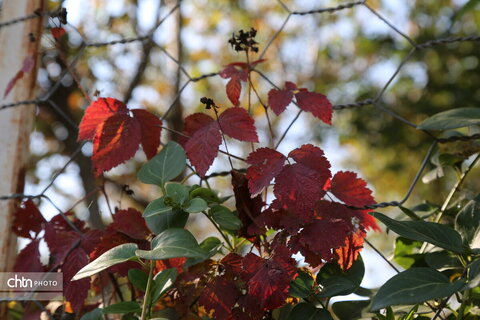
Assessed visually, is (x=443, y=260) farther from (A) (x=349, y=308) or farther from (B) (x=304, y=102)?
(B) (x=304, y=102)

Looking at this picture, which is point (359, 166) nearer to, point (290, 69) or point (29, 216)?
point (290, 69)

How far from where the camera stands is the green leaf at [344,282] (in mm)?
461

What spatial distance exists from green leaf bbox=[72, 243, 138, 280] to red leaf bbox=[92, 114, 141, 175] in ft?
0.42

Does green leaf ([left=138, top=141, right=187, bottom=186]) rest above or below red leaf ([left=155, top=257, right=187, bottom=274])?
above

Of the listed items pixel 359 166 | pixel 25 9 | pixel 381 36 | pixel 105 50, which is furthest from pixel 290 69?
pixel 25 9

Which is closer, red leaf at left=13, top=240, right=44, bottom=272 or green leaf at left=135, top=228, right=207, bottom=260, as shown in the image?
green leaf at left=135, top=228, right=207, bottom=260

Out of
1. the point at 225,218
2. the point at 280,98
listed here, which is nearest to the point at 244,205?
the point at 225,218

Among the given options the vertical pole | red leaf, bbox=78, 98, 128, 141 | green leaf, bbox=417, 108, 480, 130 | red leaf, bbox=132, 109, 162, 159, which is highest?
the vertical pole

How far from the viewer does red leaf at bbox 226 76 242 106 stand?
A: 0.59 m

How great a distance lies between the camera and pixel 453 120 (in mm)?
548

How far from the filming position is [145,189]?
4617 millimetres

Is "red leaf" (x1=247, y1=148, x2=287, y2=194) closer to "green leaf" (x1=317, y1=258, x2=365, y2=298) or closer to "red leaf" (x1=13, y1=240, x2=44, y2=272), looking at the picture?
"green leaf" (x1=317, y1=258, x2=365, y2=298)

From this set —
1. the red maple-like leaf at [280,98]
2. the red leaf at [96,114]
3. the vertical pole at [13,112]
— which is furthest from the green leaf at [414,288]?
the vertical pole at [13,112]

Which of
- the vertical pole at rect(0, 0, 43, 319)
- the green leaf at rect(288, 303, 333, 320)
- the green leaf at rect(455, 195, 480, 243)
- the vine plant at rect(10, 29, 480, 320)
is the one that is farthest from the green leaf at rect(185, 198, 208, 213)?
the vertical pole at rect(0, 0, 43, 319)
